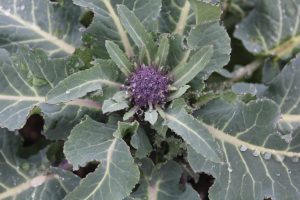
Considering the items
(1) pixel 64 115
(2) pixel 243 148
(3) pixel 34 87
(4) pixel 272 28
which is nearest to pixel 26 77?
(3) pixel 34 87

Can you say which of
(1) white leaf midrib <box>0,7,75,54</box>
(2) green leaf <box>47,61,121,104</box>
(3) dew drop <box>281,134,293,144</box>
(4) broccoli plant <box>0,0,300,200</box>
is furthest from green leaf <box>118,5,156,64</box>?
(3) dew drop <box>281,134,293,144</box>

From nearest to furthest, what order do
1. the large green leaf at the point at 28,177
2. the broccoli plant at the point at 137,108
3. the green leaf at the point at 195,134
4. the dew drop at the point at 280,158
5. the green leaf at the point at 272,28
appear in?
the green leaf at the point at 195,134
the broccoli plant at the point at 137,108
the dew drop at the point at 280,158
the large green leaf at the point at 28,177
the green leaf at the point at 272,28

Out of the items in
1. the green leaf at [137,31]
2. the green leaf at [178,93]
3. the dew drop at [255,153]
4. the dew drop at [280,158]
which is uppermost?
the green leaf at [137,31]

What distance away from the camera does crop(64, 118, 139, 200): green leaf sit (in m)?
1.31

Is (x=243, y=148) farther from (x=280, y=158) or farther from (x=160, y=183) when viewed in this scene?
(x=160, y=183)

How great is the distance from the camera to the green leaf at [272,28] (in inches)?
69.9

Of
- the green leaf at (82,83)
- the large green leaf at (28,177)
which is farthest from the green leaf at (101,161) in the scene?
the large green leaf at (28,177)

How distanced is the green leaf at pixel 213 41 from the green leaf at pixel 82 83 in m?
0.24

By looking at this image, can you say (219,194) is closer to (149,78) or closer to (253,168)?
(253,168)

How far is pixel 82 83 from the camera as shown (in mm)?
1324

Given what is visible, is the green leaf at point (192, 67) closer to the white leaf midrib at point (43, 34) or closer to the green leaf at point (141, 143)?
the green leaf at point (141, 143)

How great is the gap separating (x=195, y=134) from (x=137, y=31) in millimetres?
332

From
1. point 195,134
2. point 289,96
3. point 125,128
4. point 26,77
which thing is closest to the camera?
point 195,134

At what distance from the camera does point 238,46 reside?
81.4 inches
